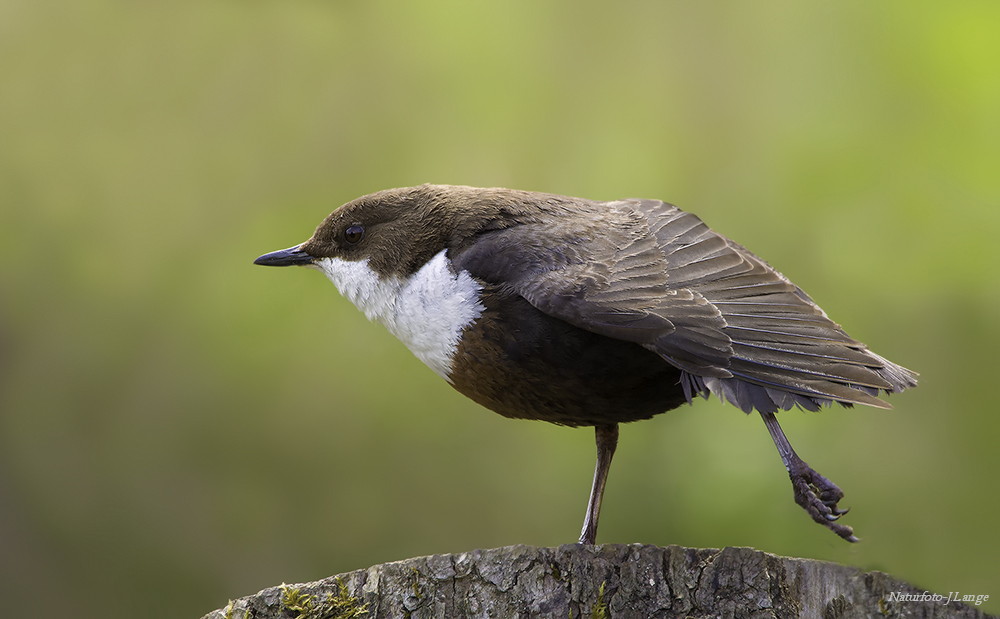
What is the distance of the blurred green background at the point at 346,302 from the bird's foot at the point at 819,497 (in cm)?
211

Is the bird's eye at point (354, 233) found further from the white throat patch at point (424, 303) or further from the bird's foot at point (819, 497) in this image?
the bird's foot at point (819, 497)

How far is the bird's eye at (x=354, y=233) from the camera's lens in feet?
13.9

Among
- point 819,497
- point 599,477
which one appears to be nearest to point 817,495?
point 819,497

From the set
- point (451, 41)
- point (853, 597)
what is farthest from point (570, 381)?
point (451, 41)

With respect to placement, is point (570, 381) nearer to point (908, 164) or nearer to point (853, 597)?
point (853, 597)

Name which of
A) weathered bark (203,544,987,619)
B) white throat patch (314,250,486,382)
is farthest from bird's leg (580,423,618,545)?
weathered bark (203,544,987,619)

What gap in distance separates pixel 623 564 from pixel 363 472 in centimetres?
313

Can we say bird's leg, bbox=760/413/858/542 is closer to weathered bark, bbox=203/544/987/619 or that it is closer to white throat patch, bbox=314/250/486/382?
weathered bark, bbox=203/544/987/619

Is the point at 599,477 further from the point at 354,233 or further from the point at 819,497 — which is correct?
the point at 354,233

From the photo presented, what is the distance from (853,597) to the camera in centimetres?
288

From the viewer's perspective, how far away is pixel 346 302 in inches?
235

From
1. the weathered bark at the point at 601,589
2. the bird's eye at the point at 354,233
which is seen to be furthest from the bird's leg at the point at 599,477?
the bird's eye at the point at 354,233

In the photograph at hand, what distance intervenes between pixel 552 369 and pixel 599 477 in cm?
82

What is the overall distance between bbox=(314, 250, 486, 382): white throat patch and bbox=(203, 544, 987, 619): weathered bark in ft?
2.96
